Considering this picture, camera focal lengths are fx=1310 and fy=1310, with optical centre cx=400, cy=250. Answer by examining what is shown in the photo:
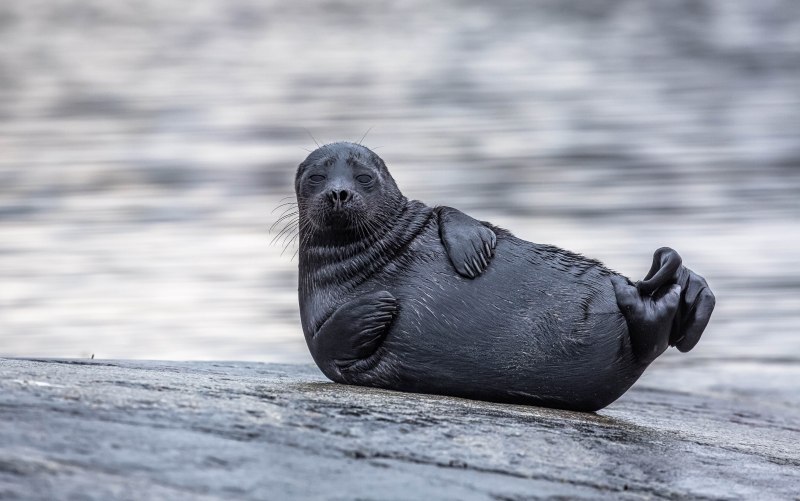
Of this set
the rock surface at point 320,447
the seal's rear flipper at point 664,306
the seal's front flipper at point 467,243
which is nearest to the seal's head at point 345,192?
the seal's front flipper at point 467,243

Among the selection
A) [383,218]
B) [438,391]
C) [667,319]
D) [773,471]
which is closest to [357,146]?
[383,218]

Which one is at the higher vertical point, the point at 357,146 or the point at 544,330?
the point at 357,146

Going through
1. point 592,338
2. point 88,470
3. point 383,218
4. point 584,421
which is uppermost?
point 383,218

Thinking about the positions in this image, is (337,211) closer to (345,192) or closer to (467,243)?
(345,192)

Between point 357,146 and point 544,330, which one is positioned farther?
point 357,146

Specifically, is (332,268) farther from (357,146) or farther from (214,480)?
(214,480)

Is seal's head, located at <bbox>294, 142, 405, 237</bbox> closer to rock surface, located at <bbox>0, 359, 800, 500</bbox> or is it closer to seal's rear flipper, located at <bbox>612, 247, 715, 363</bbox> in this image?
rock surface, located at <bbox>0, 359, 800, 500</bbox>

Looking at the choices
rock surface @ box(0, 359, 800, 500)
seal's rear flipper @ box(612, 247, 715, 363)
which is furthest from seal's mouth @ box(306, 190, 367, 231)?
seal's rear flipper @ box(612, 247, 715, 363)

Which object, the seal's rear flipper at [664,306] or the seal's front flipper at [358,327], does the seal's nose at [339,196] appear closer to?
the seal's front flipper at [358,327]

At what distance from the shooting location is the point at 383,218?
4.45m

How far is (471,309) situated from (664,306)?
0.63 metres

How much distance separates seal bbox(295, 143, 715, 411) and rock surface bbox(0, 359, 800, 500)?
134 millimetres

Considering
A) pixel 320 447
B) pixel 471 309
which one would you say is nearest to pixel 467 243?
pixel 471 309

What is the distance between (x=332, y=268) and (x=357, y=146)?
454 mm
